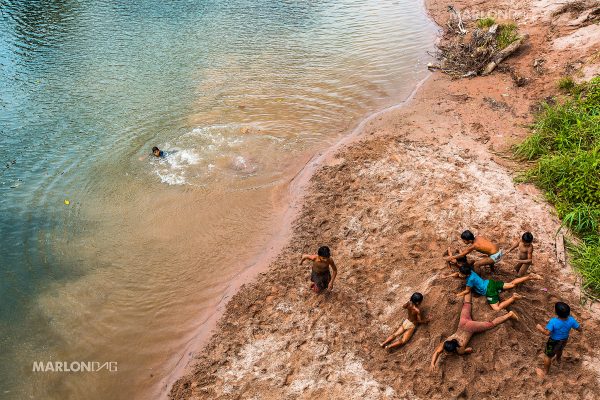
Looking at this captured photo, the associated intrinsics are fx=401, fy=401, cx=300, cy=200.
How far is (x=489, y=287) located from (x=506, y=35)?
37.5 feet

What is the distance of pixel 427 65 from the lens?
1472 cm

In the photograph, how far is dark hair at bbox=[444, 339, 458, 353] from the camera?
540cm

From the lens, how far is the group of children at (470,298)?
17.3ft

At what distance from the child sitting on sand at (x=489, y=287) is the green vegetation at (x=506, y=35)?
10423 mm

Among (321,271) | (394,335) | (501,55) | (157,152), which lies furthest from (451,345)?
(501,55)

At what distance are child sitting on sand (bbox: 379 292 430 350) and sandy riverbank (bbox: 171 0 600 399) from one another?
12 cm

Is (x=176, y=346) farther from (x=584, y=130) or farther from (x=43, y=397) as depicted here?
(x=584, y=130)

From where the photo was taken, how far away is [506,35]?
13859 millimetres

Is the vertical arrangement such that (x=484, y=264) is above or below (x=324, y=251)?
below

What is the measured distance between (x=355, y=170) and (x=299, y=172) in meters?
1.49

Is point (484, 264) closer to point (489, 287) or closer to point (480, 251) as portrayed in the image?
point (480, 251)

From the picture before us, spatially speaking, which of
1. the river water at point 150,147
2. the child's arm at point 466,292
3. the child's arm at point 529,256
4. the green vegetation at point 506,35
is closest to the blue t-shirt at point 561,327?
the child's arm at point 466,292

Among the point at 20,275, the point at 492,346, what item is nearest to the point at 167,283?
the point at 20,275

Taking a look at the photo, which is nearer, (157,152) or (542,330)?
(542,330)
